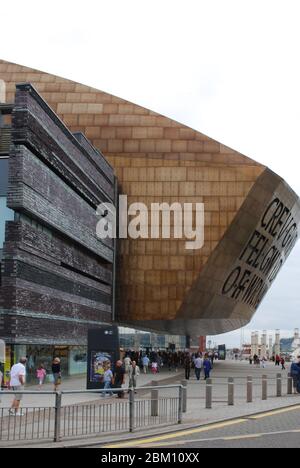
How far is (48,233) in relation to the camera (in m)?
32.9

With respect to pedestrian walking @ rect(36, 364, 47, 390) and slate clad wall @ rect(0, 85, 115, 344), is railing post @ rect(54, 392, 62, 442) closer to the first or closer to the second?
slate clad wall @ rect(0, 85, 115, 344)

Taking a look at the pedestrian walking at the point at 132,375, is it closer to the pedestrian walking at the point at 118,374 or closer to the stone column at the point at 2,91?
the pedestrian walking at the point at 118,374

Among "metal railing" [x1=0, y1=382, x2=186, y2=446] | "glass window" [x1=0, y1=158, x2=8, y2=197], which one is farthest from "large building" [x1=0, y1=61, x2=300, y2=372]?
"metal railing" [x1=0, y1=382, x2=186, y2=446]

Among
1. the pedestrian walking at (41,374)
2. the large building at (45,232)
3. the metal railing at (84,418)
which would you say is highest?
the large building at (45,232)

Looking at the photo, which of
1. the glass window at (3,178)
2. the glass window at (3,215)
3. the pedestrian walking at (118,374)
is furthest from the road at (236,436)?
the glass window at (3,178)

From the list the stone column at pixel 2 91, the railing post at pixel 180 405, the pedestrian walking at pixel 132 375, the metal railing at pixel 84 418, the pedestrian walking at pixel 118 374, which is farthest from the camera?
the stone column at pixel 2 91

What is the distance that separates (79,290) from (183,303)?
13997mm

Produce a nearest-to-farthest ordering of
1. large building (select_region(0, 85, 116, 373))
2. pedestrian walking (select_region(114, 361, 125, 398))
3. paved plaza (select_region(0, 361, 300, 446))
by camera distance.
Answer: paved plaza (select_region(0, 361, 300, 446))
pedestrian walking (select_region(114, 361, 125, 398))
large building (select_region(0, 85, 116, 373))

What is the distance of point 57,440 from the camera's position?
12.1m

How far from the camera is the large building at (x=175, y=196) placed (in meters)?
50.3

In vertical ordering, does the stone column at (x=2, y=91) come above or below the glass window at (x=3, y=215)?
above

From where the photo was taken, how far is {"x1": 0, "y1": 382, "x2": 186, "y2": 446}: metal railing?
1223cm

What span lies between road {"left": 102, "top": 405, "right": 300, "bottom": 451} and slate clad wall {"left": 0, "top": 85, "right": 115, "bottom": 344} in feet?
47.9

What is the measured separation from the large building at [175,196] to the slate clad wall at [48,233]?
7.92 meters
